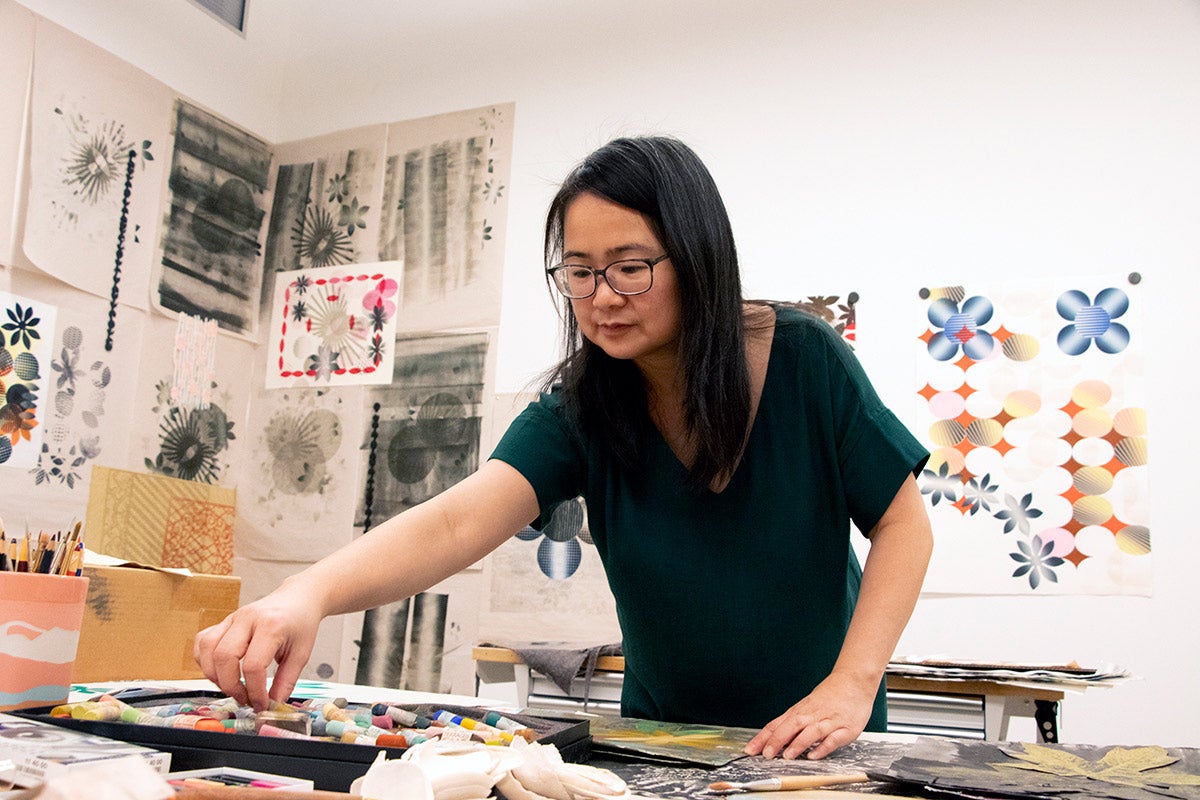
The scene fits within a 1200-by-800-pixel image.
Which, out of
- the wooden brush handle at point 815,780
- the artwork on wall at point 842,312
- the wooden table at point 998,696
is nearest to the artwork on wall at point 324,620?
the artwork on wall at point 842,312

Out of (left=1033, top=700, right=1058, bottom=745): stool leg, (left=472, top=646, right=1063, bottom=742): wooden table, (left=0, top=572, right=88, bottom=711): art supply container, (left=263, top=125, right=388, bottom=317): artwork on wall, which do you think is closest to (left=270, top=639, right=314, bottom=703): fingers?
(left=0, top=572, right=88, bottom=711): art supply container

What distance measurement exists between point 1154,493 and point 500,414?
184 centimetres

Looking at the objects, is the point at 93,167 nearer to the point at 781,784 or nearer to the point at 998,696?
the point at 998,696

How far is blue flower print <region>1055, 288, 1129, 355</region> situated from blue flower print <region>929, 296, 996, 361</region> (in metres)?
0.18

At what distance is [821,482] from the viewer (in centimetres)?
118

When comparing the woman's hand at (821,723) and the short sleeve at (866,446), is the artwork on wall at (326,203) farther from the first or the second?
the woman's hand at (821,723)

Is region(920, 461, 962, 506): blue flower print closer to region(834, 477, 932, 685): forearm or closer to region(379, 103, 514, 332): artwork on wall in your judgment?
region(379, 103, 514, 332): artwork on wall

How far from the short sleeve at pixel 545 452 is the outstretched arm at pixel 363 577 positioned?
0.05 ft

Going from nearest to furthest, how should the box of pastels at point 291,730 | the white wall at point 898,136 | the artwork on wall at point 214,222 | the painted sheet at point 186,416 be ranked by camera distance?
the box of pastels at point 291,730 < the white wall at point 898,136 < the painted sheet at point 186,416 < the artwork on wall at point 214,222

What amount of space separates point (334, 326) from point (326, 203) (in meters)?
0.46

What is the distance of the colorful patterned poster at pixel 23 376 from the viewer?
2742 millimetres

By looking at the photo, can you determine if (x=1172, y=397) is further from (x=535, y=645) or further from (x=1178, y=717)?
(x=535, y=645)

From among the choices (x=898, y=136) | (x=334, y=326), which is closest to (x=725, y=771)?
(x=898, y=136)

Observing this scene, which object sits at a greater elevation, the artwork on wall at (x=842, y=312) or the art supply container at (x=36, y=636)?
the artwork on wall at (x=842, y=312)
